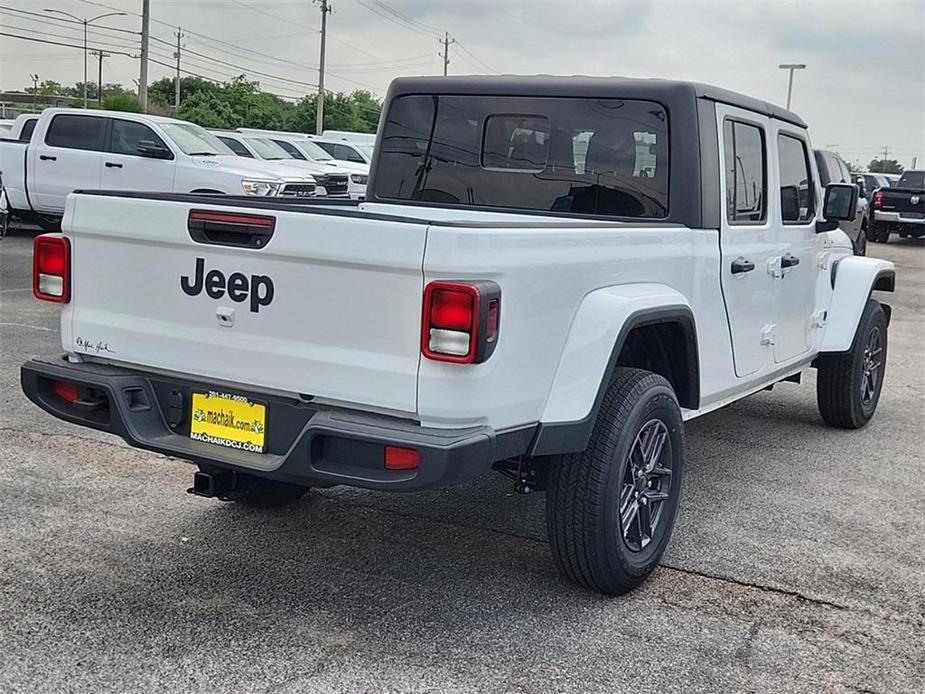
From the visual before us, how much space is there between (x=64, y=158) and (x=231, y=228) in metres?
13.3

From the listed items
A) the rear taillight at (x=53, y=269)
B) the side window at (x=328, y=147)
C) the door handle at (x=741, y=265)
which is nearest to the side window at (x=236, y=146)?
the side window at (x=328, y=147)

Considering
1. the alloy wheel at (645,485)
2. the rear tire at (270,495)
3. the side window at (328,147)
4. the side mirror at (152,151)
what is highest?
the side window at (328,147)

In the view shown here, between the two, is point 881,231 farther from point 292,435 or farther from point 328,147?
point 292,435

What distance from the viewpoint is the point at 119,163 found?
15.2 m

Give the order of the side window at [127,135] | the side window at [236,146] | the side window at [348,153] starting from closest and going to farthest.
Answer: the side window at [127,135], the side window at [236,146], the side window at [348,153]

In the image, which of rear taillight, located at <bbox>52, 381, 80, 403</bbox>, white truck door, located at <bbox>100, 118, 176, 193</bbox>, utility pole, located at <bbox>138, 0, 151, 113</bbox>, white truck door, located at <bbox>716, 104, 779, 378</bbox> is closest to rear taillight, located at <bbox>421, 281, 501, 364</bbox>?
rear taillight, located at <bbox>52, 381, 80, 403</bbox>

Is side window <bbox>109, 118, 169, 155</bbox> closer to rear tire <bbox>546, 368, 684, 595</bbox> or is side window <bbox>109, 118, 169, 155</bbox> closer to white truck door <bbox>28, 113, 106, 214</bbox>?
white truck door <bbox>28, 113, 106, 214</bbox>

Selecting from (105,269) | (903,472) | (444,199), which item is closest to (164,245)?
(105,269)

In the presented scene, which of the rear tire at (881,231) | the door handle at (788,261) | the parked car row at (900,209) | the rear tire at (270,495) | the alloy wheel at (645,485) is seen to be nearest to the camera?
the alloy wheel at (645,485)

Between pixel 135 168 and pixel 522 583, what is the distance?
40.6 ft

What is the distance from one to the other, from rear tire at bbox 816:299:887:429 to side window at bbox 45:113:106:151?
11.9 meters

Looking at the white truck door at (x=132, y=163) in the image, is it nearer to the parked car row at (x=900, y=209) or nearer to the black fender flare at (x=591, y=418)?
the black fender flare at (x=591, y=418)

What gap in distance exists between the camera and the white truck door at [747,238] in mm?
4844

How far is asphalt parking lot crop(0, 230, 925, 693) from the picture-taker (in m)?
3.43
